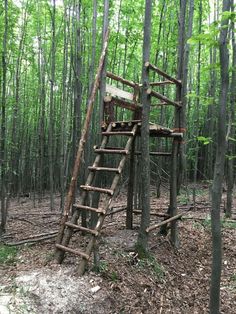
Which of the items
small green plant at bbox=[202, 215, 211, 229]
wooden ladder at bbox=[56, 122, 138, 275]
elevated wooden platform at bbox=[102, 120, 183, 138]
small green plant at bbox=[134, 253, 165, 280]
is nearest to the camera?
wooden ladder at bbox=[56, 122, 138, 275]

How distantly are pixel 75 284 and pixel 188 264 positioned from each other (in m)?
2.19

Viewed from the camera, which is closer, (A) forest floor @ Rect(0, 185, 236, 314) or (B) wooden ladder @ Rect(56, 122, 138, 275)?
(A) forest floor @ Rect(0, 185, 236, 314)

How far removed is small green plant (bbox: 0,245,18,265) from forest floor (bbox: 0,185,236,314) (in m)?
0.01

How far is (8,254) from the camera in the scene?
16.9ft

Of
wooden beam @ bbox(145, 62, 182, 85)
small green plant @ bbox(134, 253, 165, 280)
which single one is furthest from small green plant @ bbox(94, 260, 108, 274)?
wooden beam @ bbox(145, 62, 182, 85)

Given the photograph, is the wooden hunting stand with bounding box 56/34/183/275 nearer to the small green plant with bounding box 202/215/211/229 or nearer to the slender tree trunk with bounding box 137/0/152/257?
the slender tree trunk with bounding box 137/0/152/257

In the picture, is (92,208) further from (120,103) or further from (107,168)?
(120,103)

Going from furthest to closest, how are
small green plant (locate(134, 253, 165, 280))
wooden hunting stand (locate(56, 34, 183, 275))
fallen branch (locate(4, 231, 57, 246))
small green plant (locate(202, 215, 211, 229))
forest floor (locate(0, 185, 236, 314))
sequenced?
small green plant (locate(202, 215, 211, 229)), fallen branch (locate(4, 231, 57, 246)), small green plant (locate(134, 253, 165, 280)), wooden hunting stand (locate(56, 34, 183, 275)), forest floor (locate(0, 185, 236, 314))

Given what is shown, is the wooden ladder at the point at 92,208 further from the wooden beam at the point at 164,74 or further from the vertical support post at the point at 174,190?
the vertical support post at the point at 174,190

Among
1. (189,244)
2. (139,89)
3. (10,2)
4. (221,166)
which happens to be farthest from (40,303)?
(10,2)

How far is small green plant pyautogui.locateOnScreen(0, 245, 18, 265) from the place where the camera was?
15.9ft

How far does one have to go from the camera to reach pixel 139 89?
5824 mm

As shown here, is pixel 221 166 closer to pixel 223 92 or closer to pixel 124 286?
pixel 223 92

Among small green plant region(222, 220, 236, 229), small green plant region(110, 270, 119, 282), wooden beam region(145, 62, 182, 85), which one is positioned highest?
wooden beam region(145, 62, 182, 85)
